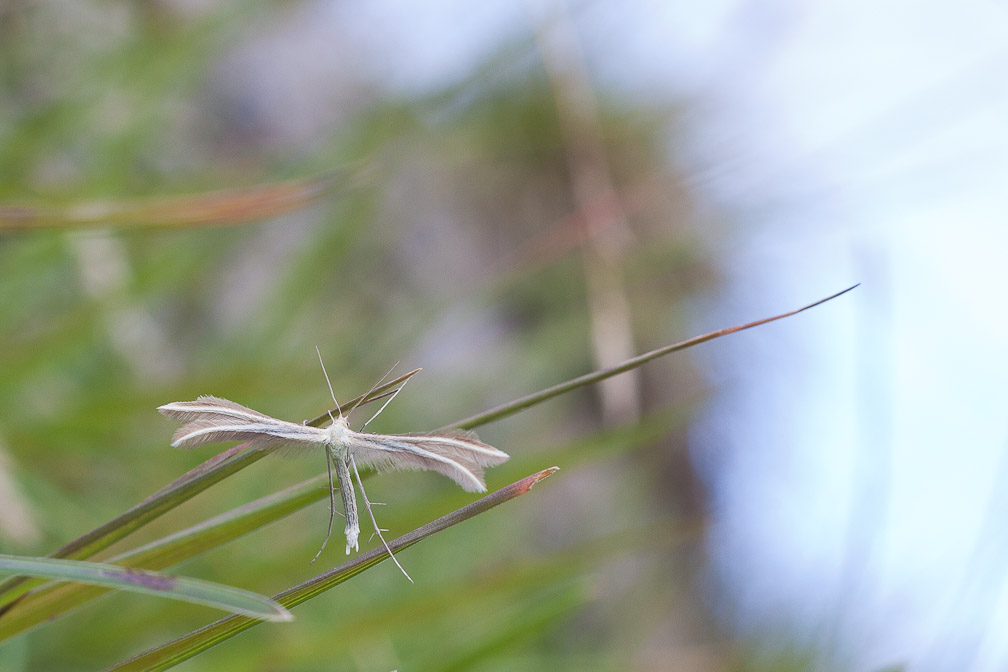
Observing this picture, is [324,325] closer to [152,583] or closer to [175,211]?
[175,211]

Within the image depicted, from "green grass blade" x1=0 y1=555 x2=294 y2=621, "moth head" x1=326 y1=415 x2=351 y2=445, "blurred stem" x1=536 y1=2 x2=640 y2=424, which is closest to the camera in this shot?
"green grass blade" x1=0 y1=555 x2=294 y2=621

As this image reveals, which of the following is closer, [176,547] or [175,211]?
[176,547]

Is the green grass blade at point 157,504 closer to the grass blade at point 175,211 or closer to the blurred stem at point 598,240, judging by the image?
the grass blade at point 175,211

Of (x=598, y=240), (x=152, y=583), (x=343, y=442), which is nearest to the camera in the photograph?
(x=152, y=583)

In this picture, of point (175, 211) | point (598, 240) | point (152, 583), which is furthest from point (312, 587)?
point (598, 240)

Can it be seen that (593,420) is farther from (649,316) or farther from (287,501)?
(287,501)

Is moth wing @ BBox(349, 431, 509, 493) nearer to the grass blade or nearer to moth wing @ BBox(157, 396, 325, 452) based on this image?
moth wing @ BBox(157, 396, 325, 452)

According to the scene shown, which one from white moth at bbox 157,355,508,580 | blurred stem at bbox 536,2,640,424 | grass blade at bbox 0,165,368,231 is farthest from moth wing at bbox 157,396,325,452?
blurred stem at bbox 536,2,640,424
